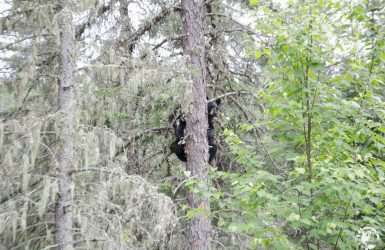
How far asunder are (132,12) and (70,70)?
92.6 inches

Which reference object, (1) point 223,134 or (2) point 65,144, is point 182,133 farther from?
(2) point 65,144

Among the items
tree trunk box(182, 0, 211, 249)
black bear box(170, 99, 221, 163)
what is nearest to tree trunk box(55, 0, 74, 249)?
tree trunk box(182, 0, 211, 249)

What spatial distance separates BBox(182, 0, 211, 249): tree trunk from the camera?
227 inches

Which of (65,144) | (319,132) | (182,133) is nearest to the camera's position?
(319,132)

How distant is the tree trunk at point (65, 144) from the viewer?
4512 millimetres

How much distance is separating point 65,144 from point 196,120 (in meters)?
2.07

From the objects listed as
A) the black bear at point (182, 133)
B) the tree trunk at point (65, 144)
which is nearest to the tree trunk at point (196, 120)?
the black bear at point (182, 133)

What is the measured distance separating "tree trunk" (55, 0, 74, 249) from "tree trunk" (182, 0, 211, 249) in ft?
5.72

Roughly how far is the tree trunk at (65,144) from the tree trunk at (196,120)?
1.74 m

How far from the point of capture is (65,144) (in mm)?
4570

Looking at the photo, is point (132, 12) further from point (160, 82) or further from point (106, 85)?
point (160, 82)

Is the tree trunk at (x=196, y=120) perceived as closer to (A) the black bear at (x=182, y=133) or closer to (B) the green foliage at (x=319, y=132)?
(A) the black bear at (x=182, y=133)

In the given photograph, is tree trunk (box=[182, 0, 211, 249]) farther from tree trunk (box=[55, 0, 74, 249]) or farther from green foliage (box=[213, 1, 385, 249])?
tree trunk (box=[55, 0, 74, 249])

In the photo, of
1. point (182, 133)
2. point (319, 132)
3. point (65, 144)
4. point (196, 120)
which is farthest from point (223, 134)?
point (182, 133)
